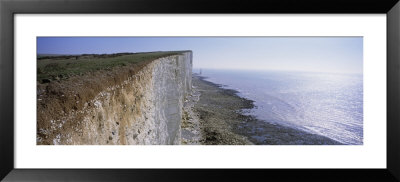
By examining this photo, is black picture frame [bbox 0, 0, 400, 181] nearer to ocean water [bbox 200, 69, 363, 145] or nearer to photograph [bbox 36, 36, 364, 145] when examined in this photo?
photograph [bbox 36, 36, 364, 145]

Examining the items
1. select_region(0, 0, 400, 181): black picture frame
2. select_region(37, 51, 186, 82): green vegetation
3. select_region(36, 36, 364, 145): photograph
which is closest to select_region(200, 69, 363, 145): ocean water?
select_region(36, 36, 364, 145): photograph

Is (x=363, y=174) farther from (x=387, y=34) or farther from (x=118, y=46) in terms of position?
(x=118, y=46)

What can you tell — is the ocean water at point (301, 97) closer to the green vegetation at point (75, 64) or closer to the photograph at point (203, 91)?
the photograph at point (203, 91)

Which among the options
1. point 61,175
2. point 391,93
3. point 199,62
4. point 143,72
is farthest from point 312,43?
point 61,175

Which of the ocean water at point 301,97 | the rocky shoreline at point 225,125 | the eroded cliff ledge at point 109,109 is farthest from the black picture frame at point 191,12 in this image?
the rocky shoreline at point 225,125

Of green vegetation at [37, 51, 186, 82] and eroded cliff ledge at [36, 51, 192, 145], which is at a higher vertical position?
green vegetation at [37, 51, 186, 82]

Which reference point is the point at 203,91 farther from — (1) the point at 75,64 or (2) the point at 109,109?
(1) the point at 75,64
